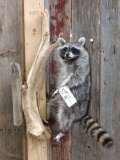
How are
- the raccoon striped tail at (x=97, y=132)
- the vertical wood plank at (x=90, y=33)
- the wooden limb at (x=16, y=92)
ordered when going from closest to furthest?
the wooden limb at (x=16, y=92) → the raccoon striped tail at (x=97, y=132) → the vertical wood plank at (x=90, y=33)

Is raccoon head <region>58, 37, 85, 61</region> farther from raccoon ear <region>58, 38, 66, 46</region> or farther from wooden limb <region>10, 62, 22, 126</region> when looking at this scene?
wooden limb <region>10, 62, 22, 126</region>

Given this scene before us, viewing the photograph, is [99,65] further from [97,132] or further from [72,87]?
[97,132]

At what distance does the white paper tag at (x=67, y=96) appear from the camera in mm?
1608

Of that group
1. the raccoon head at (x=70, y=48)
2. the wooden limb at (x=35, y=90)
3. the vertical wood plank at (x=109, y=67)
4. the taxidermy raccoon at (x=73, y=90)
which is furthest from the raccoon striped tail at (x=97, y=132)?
the raccoon head at (x=70, y=48)

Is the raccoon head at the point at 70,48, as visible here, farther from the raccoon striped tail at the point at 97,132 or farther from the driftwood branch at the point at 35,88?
the raccoon striped tail at the point at 97,132

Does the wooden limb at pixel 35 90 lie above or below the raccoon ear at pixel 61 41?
below

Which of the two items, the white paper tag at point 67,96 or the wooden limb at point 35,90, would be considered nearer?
the wooden limb at point 35,90

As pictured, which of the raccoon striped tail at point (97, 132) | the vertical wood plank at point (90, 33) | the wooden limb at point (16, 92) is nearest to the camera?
the wooden limb at point (16, 92)

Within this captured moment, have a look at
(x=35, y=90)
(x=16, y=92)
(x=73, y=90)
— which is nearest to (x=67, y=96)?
(x=73, y=90)

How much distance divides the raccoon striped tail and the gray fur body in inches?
1.8

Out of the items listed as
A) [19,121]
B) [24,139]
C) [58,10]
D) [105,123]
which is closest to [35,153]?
[24,139]

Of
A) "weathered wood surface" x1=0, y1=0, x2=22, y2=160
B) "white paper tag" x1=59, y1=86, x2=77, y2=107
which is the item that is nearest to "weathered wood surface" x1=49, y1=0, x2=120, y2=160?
"white paper tag" x1=59, y1=86, x2=77, y2=107

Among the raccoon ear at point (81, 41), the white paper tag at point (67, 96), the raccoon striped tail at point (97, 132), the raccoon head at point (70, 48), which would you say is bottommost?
the raccoon striped tail at point (97, 132)

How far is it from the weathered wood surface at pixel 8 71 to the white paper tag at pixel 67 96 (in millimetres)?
291
